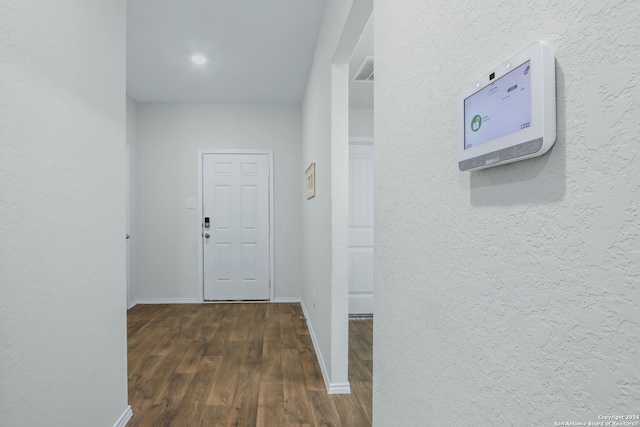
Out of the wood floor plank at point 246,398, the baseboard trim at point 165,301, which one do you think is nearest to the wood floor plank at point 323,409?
the wood floor plank at point 246,398

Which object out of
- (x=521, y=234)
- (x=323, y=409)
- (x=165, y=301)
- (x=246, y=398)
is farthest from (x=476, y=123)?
(x=165, y=301)

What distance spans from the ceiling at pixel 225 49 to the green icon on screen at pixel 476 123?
2.21 meters

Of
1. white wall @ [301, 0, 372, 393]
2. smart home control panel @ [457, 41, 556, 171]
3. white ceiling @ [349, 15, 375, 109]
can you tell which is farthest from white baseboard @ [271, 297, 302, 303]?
smart home control panel @ [457, 41, 556, 171]

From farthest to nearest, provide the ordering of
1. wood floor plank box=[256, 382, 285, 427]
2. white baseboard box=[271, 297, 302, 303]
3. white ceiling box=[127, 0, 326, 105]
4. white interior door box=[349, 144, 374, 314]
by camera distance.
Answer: white baseboard box=[271, 297, 302, 303]
white interior door box=[349, 144, 374, 314]
white ceiling box=[127, 0, 326, 105]
wood floor plank box=[256, 382, 285, 427]

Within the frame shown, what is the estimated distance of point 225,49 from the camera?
3.14m

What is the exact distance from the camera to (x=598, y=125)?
0.40 m

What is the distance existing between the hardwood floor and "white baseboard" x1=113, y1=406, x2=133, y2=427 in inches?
1.5

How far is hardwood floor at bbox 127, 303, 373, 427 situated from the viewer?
2068mm

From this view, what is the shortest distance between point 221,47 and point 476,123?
3.02m

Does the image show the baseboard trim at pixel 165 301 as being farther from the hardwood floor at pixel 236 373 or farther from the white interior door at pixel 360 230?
the white interior door at pixel 360 230

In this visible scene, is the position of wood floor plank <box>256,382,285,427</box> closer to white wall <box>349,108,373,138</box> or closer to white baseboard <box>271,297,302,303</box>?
white baseboard <box>271,297,302,303</box>

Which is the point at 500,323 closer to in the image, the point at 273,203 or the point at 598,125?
the point at 598,125

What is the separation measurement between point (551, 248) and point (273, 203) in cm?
439

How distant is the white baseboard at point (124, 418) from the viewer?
1.88 metres
